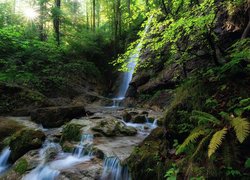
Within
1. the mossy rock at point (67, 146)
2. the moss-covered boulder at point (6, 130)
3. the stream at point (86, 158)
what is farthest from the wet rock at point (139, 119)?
the moss-covered boulder at point (6, 130)

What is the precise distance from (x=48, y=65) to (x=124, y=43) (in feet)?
24.5

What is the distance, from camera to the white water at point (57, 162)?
4.83 m

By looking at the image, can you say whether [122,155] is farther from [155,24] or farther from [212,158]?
[155,24]

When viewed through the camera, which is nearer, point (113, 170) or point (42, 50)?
point (113, 170)

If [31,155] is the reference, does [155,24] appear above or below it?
above

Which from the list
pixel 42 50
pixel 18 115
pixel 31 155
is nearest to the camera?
pixel 31 155

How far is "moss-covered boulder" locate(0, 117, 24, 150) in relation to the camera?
22.0 ft

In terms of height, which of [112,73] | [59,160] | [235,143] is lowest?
[59,160]

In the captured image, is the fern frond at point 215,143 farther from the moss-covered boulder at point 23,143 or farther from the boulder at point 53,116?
the boulder at point 53,116

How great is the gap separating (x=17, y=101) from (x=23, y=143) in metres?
5.53

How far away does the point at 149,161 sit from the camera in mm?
3752

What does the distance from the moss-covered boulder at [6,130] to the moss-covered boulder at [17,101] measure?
7.87 ft

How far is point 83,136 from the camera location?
639cm

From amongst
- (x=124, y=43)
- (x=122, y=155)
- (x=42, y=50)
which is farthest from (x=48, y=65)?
(x=122, y=155)
